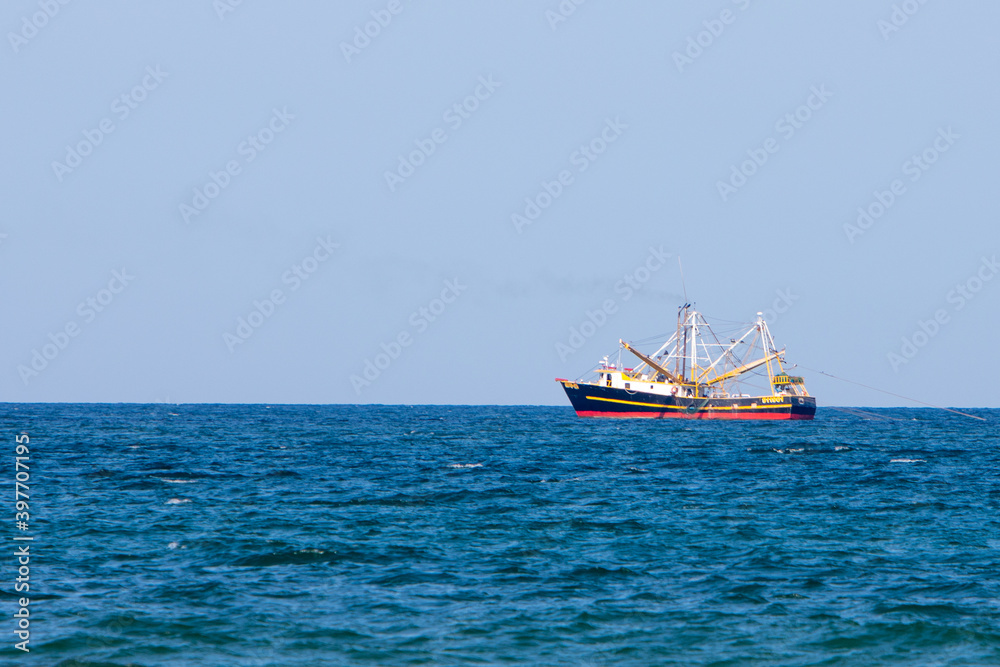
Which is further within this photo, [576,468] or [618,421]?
[618,421]

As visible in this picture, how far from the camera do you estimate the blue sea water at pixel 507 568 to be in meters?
17.0

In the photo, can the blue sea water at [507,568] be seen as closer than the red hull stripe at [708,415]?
Yes

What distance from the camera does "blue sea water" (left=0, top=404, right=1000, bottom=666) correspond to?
55.9 ft

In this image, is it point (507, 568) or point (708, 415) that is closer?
point (507, 568)

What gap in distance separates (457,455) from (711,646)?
44.3 meters

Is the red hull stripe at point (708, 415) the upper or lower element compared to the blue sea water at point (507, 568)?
upper

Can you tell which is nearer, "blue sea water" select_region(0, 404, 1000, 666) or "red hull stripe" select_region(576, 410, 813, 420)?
"blue sea water" select_region(0, 404, 1000, 666)

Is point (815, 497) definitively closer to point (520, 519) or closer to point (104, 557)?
point (520, 519)

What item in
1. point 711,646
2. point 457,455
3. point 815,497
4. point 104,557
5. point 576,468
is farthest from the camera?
point 457,455

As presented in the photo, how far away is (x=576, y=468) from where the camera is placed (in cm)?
5081

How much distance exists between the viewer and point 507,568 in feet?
76.2

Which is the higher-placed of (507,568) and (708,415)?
(708,415)

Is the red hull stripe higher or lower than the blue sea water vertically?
higher

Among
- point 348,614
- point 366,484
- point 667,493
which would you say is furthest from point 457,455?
point 348,614
